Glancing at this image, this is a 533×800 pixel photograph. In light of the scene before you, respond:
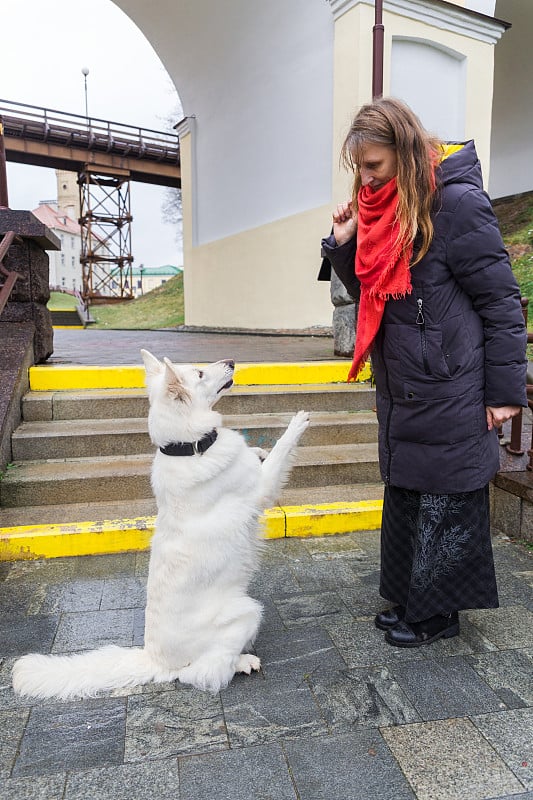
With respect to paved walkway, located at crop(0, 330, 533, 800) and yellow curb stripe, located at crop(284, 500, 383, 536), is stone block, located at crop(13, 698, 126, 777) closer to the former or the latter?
paved walkway, located at crop(0, 330, 533, 800)

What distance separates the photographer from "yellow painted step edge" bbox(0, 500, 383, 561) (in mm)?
3934

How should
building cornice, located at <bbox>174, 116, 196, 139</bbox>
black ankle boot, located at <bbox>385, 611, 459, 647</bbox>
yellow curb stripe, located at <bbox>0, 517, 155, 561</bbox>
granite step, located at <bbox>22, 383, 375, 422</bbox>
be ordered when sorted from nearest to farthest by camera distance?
1. black ankle boot, located at <bbox>385, 611, 459, 647</bbox>
2. yellow curb stripe, located at <bbox>0, 517, 155, 561</bbox>
3. granite step, located at <bbox>22, 383, 375, 422</bbox>
4. building cornice, located at <bbox>174, 116, 196, 139</bbox>

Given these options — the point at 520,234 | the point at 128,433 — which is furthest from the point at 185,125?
the point at 128,433

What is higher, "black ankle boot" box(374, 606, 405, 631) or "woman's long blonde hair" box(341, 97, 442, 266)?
"woman's long blonde hair" box(341, 97, 442, 266)

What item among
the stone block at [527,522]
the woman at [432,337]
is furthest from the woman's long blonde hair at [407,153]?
the stone block at [527,522]

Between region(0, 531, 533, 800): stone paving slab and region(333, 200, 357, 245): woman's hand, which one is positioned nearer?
region(0, 531, 533, 800): stone paving slab

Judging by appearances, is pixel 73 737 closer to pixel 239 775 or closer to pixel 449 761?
pixel 239 775

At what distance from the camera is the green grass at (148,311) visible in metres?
21.6

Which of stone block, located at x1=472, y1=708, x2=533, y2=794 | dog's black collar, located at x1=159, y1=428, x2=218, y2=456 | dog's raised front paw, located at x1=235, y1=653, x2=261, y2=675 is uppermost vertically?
dog's black collar, located at x1=159, y1=428, x2=218, y2=456

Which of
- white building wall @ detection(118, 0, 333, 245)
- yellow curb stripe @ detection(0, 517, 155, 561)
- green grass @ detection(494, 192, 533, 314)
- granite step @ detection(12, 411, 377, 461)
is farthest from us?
white building wall @ detection(118, 0, 333, 245)

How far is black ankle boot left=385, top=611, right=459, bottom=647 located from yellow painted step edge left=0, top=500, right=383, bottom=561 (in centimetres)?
106

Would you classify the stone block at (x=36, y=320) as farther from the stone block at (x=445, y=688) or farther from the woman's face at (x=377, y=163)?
the stone block at (x=445, y=688)

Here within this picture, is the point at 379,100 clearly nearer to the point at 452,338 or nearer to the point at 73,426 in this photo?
the point at 452,338

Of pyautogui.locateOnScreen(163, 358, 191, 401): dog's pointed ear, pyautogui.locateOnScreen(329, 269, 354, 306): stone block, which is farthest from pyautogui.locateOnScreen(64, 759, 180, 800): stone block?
pyautogui.locateOnScreen(329, 269, 354, 306): stone block
